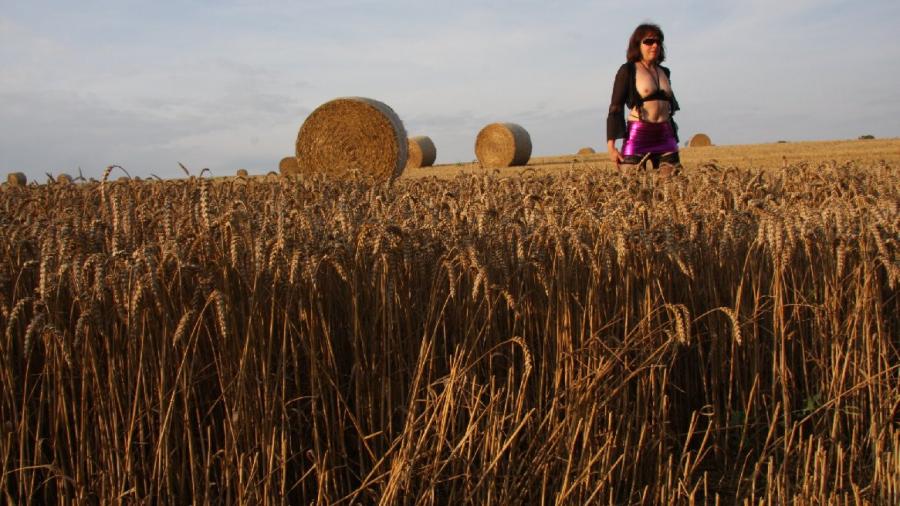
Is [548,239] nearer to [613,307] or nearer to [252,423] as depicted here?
[613,307]

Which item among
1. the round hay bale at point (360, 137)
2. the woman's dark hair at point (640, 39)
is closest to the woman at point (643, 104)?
the woman's dark hair at point (640, 39)

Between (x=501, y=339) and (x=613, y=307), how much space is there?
462 mm

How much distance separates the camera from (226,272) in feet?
8.77

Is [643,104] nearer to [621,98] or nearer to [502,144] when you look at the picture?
[621,98]

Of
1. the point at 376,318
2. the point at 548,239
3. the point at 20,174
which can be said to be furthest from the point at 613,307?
the point at 20,174

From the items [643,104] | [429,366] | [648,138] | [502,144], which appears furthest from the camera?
[502,144]

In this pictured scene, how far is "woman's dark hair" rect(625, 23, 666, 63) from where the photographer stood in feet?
22.9

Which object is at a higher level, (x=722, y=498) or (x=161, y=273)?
(x=161, y=273)

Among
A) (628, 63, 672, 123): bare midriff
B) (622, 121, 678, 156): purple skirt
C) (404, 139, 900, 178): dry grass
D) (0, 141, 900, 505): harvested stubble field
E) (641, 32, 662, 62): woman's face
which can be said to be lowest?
(0, 141, 900, 505): harvested stubble field

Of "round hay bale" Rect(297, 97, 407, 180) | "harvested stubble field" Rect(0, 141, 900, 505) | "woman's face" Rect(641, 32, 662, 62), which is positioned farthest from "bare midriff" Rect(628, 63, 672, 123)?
"round hay bale" Rect(297, 97, 407, 180)

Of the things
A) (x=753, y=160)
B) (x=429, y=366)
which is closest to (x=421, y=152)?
(x=753, y=160)

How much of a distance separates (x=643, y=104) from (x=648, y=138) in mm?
311

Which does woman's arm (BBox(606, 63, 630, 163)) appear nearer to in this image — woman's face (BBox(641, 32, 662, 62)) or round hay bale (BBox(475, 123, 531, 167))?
woman's face (BBox(641, 32, 662, 62))

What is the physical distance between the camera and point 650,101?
23.1 ft
